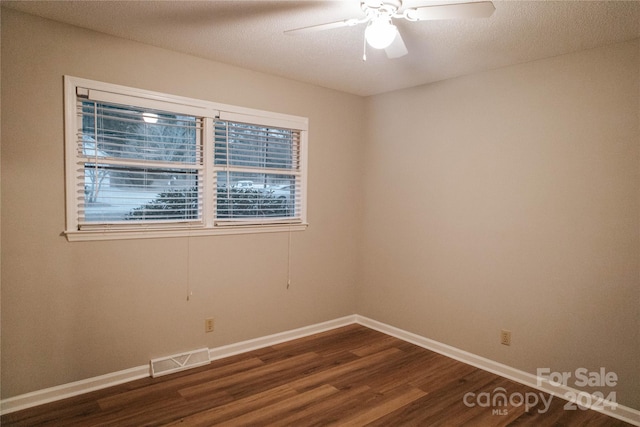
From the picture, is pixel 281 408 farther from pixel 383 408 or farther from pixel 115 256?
pixel 115 256

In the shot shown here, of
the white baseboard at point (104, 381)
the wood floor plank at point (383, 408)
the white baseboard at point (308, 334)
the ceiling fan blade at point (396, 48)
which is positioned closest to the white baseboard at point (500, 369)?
the white baseboard at point (308, 334)

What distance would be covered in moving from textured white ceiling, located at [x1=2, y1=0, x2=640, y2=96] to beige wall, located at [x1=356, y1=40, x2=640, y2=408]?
0.30 metres

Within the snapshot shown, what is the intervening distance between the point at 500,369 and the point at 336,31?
2900 millimetres

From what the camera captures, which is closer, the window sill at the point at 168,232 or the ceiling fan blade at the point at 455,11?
the ceiling fan blade at the point at 455,11

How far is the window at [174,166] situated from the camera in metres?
2.82

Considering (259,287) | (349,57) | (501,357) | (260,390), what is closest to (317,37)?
(349,57)

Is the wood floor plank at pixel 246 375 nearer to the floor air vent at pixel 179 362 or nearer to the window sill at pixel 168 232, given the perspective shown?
the floor air vent at pixel 179 362

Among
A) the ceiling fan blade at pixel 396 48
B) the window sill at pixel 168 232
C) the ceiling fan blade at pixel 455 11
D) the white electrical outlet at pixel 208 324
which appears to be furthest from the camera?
the white electrical outlet at pixel 208 324

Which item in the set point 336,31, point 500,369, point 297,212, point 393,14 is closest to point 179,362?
point 297,212

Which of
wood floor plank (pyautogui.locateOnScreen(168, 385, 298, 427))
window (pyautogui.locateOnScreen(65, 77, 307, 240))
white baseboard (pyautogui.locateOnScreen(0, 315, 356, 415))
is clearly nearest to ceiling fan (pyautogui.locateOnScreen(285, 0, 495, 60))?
window (pyautogui.locateOnScreen(65, 77, 307, 240))

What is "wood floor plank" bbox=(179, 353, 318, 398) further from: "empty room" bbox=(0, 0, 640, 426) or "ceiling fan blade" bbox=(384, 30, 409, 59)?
"ceiling fan blade" bbox=(384, 30, 409, 59)

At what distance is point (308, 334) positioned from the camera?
162 inches

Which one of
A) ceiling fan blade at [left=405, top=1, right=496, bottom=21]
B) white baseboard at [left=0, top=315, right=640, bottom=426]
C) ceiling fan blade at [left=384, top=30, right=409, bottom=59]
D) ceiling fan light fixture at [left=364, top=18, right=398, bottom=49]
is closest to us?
ceiling fan blade at [left=405, top=1, right=496, bottom=21]

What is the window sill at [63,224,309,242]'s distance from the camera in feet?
9.22
